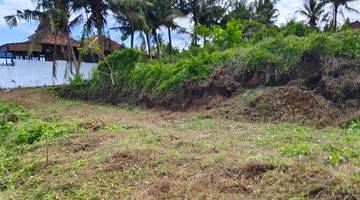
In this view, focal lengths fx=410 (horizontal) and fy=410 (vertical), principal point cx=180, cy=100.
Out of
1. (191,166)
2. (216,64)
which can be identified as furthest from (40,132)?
(216,64)

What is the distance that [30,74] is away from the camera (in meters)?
26.6

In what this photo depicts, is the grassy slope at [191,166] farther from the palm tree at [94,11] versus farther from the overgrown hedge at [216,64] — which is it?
the palm tree at [94,11]

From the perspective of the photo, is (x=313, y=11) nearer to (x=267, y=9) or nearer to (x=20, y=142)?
(x=267, y=9)

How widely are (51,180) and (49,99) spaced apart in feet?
48.9

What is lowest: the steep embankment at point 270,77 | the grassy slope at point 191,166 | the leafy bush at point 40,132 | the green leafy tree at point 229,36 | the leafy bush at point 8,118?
the leafy bush at point 8,118

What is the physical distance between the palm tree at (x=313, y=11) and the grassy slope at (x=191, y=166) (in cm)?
2792

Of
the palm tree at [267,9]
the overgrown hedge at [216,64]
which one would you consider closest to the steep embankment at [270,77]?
the overgrown hedge at [216,64]

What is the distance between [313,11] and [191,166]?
105 feet

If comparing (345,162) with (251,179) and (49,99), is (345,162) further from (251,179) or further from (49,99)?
(49,99)

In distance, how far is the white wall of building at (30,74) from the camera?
83.6 feet

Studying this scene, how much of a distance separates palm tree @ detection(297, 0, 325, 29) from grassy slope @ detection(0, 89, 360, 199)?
1099 inches

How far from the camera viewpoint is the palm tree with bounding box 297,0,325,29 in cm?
3428

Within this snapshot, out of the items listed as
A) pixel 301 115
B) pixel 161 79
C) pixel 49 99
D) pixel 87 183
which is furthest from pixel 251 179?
pixel 49 99

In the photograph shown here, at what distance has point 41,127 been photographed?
990 centimetres
